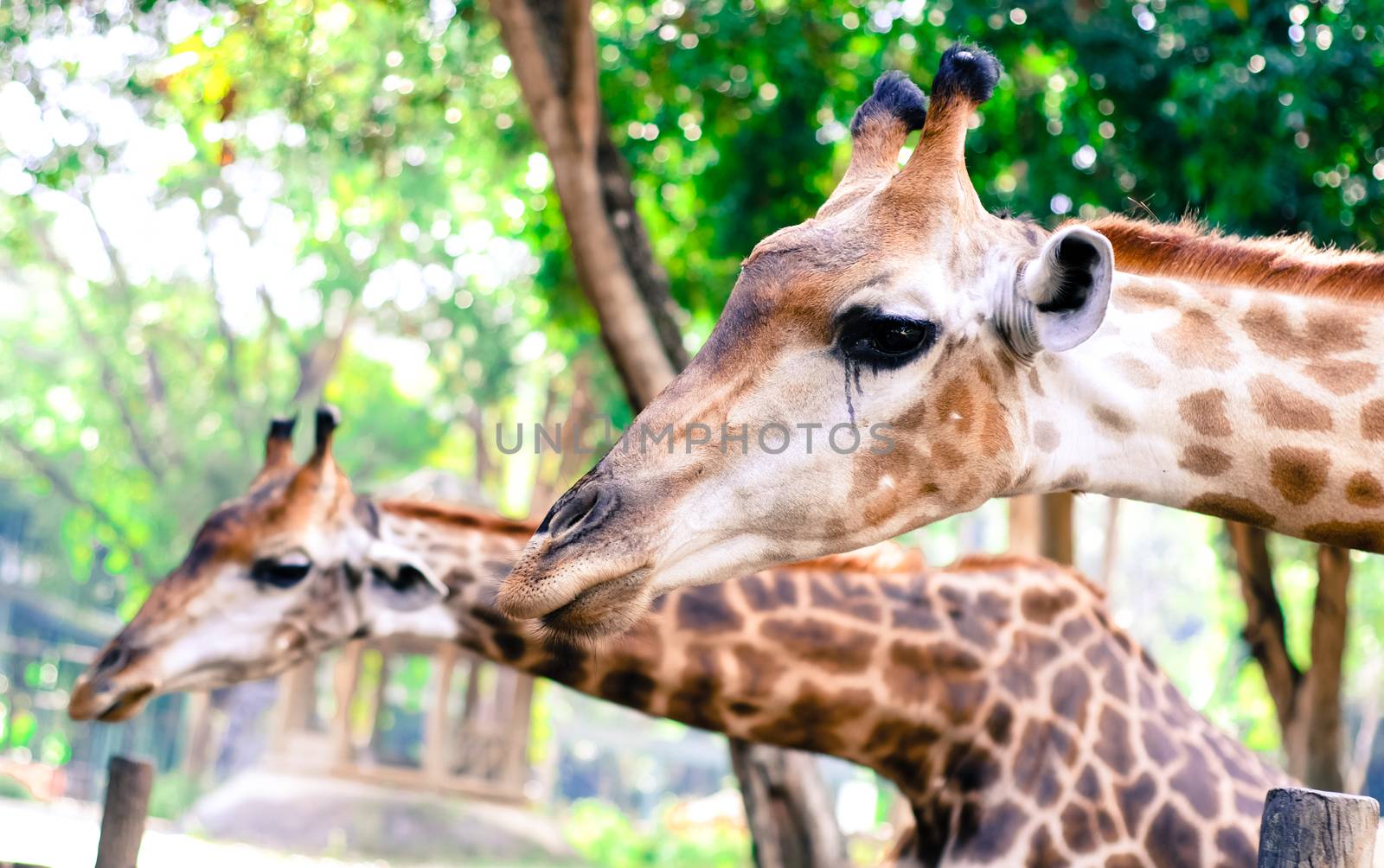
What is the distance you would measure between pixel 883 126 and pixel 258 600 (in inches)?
125

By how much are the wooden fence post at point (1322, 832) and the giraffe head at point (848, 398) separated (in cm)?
87

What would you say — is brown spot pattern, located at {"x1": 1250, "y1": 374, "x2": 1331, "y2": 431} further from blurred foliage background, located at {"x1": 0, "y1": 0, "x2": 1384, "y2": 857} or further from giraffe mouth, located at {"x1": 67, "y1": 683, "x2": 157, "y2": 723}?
giraffe mouth, located at {"x1": 67, "y1": 683, "x2": 157, "y2": 723}

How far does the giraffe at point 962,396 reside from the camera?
2.88m

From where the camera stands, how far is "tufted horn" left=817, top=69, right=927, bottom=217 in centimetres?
342

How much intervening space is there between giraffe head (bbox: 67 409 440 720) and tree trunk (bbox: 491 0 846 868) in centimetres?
239

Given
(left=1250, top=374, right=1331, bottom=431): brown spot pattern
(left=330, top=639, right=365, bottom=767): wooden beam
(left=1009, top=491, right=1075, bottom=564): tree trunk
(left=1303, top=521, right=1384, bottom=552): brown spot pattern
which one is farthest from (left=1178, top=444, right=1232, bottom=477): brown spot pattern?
(left=330, top=639, right=365, bottom=767): wooden beam

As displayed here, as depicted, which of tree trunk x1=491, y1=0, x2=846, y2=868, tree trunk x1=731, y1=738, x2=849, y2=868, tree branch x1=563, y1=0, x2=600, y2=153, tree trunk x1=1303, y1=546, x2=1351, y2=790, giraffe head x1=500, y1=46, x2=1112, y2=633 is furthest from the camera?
tree trunk x1=1303, y1=546, x2=1351, y2=790

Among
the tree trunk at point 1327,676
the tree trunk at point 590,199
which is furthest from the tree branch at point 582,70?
the tree trunk at point 1327,676

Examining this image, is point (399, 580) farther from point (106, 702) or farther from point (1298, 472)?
point (1298, 472)

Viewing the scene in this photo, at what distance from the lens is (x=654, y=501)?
2805 mm

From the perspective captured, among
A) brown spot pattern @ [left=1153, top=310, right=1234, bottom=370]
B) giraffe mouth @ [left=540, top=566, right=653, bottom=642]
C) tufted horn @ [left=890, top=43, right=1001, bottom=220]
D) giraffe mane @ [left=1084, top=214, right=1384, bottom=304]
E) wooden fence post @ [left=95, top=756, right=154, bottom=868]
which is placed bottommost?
wooden fence post @ [left=95, top=756, right=154, bottom=868]

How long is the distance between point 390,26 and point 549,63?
7.59 m

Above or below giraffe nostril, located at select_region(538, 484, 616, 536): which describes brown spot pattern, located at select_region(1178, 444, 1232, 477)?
above

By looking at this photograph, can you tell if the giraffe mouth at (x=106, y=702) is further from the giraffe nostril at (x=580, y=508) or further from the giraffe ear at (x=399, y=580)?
the giraffe nostril at (x=580, y=508)
